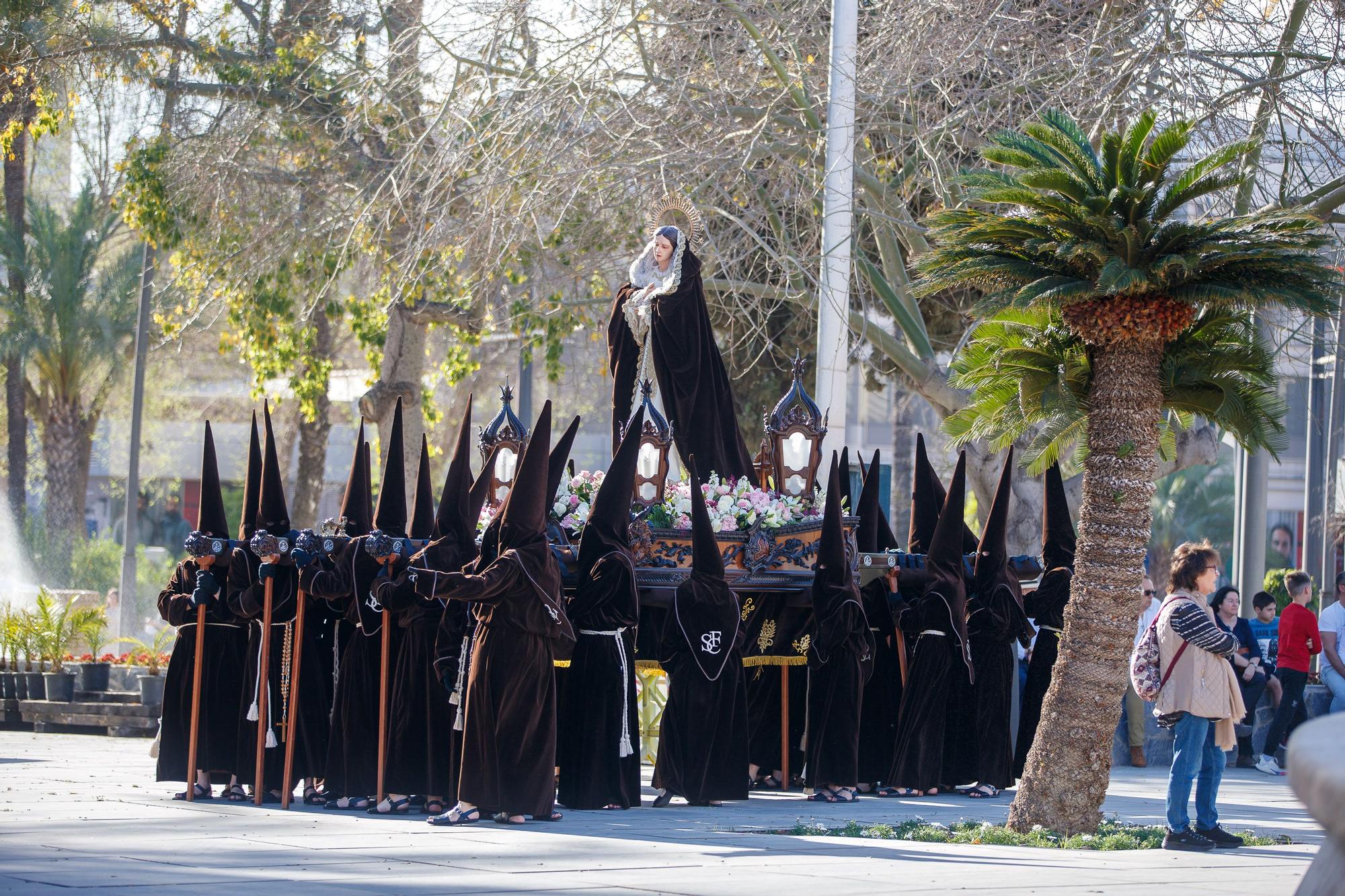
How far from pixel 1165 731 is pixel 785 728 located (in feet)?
17.3

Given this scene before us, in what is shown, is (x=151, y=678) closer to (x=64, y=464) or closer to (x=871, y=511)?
(x=871, y=511)

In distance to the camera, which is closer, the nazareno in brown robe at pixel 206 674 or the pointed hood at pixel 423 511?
the nazareno in brown robe at pixel 206 674

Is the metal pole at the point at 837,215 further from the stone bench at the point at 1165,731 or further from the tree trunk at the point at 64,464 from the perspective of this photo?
the tree trunk at the point at 64,464

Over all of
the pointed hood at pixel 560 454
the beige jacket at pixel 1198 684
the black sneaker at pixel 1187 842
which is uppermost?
the pointed hood at pixel 560 454

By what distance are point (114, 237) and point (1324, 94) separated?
24.5 meters

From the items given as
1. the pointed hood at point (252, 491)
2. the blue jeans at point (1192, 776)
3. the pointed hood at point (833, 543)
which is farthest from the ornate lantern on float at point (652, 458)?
the blue jeans at point (1192, 776)

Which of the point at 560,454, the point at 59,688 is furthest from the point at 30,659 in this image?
the point at 560,454

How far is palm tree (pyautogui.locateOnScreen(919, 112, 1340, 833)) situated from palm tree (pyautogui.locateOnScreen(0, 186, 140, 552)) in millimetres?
23174

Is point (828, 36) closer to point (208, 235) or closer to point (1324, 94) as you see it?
point (1324, 94)

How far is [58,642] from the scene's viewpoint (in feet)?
62.3

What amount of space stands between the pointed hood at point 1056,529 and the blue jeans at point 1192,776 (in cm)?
305

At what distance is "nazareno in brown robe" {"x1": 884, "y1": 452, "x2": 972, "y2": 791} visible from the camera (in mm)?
11938

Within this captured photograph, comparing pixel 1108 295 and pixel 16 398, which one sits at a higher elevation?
pixel 16 398

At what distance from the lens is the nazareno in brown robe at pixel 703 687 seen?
35.9 feet
